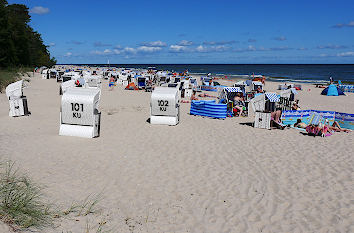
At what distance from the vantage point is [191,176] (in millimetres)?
6273

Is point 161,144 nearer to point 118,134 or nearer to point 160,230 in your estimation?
point 118,134

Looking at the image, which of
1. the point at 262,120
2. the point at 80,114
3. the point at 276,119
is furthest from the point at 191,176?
the point at 276,119

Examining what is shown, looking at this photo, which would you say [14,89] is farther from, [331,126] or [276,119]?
[331,126]

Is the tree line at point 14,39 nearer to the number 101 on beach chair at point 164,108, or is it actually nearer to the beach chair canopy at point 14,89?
the beach chair canopy at point 14,89

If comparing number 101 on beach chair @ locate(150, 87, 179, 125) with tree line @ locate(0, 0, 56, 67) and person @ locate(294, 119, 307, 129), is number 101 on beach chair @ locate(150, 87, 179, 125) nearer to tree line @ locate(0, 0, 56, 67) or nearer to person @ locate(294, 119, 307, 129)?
person @ locate(294, 119, 307, 129)

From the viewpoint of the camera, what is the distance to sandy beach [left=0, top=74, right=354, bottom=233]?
4551 millimetres

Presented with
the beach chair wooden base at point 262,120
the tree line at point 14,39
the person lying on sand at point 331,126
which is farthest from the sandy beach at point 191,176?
the tree line at point 14,39

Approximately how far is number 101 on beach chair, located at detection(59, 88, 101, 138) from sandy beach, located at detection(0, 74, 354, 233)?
33 cm

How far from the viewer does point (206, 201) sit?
5172 millimetres

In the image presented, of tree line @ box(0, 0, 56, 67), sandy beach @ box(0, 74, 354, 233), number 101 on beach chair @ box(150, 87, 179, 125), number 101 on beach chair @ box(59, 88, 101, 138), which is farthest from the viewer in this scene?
tree line @ box(0, 0, 56, 67)

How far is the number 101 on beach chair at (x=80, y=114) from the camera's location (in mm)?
8594

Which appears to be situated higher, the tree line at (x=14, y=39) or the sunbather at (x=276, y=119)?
the tree line at (x=14, y=39)

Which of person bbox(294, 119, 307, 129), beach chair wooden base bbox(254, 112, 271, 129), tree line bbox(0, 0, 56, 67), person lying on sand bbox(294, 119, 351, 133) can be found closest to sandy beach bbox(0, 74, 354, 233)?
person lying on sand bbox(294, 119, 351, 133)

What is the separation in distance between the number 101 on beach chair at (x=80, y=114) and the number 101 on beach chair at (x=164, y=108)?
2.77 meters
